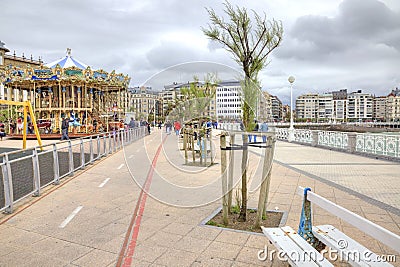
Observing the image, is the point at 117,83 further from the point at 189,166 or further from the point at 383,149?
the point at 383,149

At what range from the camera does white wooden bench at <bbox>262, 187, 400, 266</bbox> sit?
213 centimetres

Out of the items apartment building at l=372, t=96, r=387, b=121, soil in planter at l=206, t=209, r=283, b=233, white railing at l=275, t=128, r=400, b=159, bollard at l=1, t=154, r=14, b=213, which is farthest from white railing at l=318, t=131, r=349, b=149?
apartment building at l=372, t=96, r=387, b=121

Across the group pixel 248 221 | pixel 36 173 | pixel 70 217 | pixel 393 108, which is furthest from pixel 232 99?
pixel 393 108

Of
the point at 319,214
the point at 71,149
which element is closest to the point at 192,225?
the point at 319,214

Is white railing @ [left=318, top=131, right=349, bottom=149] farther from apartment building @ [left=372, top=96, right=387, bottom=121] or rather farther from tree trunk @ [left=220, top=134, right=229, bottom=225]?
apartment building @ [left=372, top=96, right=387, bottom=121]

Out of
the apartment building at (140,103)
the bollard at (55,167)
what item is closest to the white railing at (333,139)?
the apartment building at (140,103)

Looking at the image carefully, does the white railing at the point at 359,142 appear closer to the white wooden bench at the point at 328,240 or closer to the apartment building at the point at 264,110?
the apartment building at the point at 264,110

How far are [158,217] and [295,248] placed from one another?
2685 millimetres

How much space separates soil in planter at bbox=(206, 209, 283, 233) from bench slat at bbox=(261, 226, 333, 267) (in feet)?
3.76

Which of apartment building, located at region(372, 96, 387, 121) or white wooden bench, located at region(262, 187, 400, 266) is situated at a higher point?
apartment building, located at region(372, 96, 387, 121)

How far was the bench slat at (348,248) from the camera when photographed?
2.33 meters

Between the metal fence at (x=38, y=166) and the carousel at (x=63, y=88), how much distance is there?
1475 centimetres

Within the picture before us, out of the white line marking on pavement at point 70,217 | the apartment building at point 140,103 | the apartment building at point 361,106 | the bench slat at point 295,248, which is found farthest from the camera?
the apartment building at point 361,106

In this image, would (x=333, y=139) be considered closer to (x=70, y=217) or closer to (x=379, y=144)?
(x=379, y=144)
